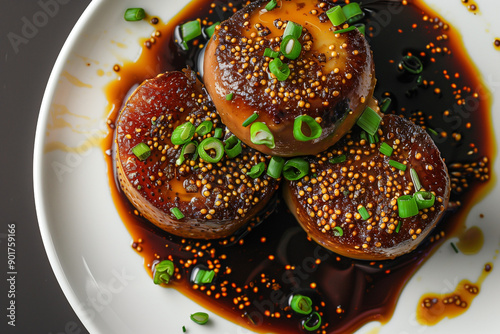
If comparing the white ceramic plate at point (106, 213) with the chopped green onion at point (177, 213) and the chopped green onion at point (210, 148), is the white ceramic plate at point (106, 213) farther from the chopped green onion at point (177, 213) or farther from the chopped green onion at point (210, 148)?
the chopped green onion at point (210, 148)

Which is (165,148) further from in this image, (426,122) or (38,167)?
(426,122)

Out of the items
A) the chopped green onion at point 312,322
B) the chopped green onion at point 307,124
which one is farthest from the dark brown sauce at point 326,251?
the chopped green onion at point 307,124

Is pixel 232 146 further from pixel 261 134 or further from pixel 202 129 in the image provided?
pixel 261 134

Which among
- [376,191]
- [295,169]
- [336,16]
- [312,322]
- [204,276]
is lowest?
[312,322]

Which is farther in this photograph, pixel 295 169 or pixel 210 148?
pixel 295 169

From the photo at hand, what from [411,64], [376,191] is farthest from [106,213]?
[411,64]

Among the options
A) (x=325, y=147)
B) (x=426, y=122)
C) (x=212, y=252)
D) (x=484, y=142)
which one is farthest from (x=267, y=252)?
(x=484, y=142)

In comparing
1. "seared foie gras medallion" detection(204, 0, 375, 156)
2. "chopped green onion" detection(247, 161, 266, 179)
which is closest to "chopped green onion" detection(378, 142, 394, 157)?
"seared foie gras medallion" detection(204, 0, 375, 156)
